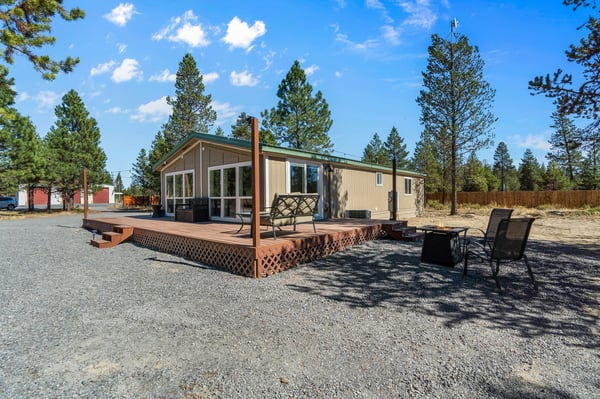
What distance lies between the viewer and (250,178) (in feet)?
29.7

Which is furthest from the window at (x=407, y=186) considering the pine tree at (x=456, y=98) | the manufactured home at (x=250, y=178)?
the manufactured home at (x=250, y=178)

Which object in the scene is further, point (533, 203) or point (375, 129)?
point (375, 129)

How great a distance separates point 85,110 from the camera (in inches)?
899

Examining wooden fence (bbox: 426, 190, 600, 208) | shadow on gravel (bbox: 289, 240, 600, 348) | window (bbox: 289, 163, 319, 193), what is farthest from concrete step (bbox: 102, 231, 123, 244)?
wooden fence (bbox: 426, 190, 600, 208)

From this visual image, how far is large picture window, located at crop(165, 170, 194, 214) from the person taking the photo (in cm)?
1126

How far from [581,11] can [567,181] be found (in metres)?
34.8

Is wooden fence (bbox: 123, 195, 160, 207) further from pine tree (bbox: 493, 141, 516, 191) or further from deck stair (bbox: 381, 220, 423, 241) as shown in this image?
pine tree (bbox: 493, 141, 516, 191)

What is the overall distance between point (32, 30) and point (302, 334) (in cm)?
779

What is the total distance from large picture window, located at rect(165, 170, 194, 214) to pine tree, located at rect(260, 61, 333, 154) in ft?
39.6

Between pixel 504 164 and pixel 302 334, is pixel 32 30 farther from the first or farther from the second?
pixel 504 164

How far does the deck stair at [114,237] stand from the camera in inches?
287

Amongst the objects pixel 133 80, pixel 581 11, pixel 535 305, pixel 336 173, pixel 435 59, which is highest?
pixel 435 59

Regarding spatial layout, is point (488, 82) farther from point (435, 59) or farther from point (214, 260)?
point (214, 260)

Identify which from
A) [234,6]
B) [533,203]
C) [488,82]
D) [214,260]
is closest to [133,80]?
[234,6]
